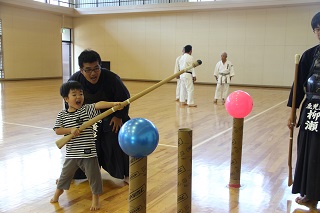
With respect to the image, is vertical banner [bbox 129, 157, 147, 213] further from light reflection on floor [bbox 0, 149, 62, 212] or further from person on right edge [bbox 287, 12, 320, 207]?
person on right edge [bbox 287, 12, 320, 207]

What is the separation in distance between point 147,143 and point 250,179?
7.41ft

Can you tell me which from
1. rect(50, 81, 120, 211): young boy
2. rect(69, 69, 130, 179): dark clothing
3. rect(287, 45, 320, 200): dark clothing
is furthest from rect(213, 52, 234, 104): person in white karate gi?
rect(50, 81, 120, 211): young boy

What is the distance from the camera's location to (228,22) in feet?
56.8

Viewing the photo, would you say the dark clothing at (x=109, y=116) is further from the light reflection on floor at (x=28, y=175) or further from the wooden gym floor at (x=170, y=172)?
the light reflection on floor at (x=28, y=175)

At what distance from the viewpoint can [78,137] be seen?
3000 millimetres

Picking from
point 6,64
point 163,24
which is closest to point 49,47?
point 6,64

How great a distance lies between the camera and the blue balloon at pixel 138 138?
6.44ft

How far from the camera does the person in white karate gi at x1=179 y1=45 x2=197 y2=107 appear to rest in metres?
9.91

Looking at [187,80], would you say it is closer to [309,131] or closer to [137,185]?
[309,131]

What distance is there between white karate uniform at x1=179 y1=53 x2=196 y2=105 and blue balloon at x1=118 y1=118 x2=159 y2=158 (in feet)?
25.8

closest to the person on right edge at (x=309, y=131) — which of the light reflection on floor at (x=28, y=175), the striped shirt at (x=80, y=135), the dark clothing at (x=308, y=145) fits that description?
the dark clothing at (x=308, y=145)

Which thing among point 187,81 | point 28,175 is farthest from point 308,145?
point 187,81

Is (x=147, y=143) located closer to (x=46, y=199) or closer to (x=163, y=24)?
(x=46, y=199)

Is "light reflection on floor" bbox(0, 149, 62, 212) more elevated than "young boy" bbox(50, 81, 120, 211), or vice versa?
"young boy" bbox(50, 81, 120, 211)
